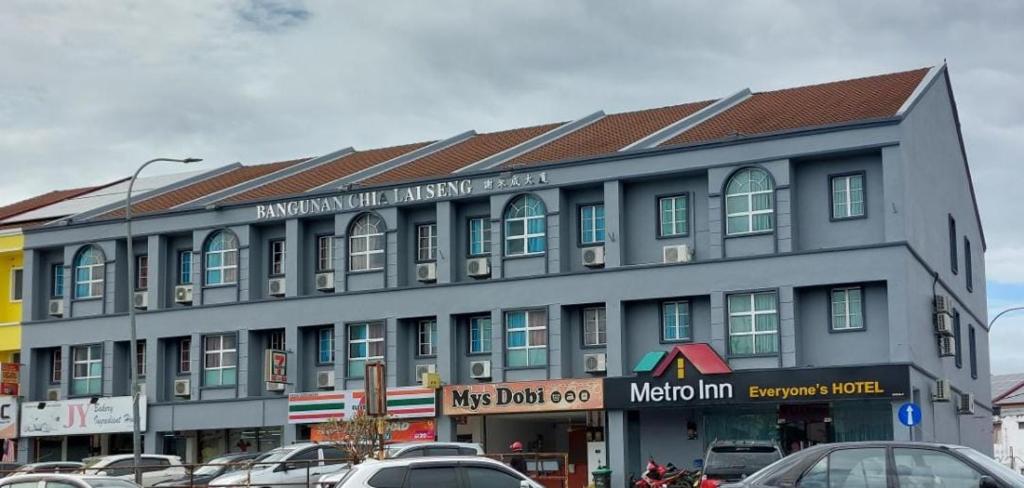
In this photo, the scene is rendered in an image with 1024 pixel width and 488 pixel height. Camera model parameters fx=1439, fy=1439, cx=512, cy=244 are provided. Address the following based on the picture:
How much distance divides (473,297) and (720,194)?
8.44 metres

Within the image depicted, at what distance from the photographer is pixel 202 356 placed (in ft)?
159

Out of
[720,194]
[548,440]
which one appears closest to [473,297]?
[548,440]

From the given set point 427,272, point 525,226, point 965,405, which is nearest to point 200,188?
point 427,272

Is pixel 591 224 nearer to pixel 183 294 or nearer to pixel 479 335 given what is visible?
pixel 479 335

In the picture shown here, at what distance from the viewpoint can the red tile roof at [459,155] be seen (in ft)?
153

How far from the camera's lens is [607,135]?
153 ft

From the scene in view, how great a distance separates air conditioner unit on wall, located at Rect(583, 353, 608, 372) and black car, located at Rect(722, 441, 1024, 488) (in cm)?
2498

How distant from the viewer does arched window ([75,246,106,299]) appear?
1989 inches

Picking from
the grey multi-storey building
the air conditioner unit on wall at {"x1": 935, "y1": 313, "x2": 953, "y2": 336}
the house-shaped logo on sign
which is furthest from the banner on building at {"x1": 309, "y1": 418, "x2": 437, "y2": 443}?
the air conditioner unit on wall at {"x1": 935, "y1": 313, "x2": 953, "y2": 336}

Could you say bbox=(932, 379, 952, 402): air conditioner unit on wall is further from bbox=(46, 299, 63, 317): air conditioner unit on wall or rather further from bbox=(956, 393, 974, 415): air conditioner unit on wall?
bbox=(46, 299, 63, 317): air conditioner unit on wall

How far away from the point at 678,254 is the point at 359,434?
10.4m

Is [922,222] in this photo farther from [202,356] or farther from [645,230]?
[202,356]

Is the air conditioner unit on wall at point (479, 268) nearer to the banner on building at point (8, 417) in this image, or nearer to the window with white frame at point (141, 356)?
the window with white frame at point (141, 356)

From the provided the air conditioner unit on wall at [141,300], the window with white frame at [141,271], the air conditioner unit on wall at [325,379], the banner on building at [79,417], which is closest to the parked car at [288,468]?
the air conditioner unit on wall at [325,379]
